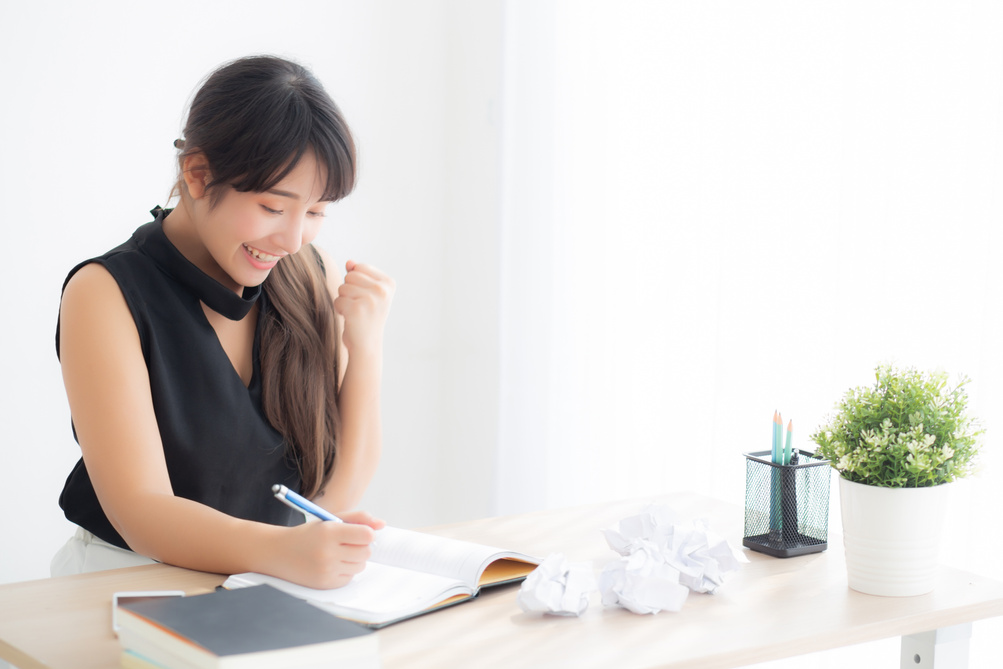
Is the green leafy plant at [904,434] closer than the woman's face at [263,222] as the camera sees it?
Yes

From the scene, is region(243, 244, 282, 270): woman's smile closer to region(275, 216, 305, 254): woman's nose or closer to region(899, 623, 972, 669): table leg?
region(275, 216, 305, 254): woman's nose

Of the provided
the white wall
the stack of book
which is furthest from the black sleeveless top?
the white wall

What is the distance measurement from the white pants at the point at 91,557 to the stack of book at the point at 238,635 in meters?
0.53

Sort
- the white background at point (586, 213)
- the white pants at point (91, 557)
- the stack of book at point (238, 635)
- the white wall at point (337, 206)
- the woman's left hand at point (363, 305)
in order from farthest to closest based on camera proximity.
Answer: the white wall at point (337, 206)
the white background at point (586, 213)
the woman's left hand at point (363, 305)
the white pants at point (91, 557)
the stack of book at point (238, 635)

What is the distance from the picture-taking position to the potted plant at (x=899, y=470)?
0.99 metres

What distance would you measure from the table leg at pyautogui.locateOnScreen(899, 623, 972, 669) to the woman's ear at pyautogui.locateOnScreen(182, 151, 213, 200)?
1.00 meters

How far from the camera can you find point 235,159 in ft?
3.95

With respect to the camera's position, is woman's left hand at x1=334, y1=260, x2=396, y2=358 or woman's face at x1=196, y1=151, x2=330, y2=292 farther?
woman's left hand at x1=334, y1=260, x2=396, y2=358

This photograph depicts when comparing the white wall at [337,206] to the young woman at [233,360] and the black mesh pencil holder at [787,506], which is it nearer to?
the young woman at [233,360]

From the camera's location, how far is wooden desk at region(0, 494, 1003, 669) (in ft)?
2.81

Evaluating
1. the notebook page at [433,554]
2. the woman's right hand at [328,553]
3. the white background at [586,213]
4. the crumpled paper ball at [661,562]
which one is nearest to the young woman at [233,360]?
the woman's right hand at [328,553]

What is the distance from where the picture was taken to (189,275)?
1.32 m

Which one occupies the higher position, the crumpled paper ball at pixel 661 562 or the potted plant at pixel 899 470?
the potted plant at pixel 899 470

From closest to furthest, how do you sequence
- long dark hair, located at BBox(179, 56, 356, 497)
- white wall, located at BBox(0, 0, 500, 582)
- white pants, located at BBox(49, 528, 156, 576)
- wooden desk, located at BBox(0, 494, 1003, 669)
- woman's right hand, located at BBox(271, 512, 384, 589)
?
wooden desk, located at BBox(0, 494, 1003, 669) < woman's right hand, located at BBox(271, 512, 384, 589) < long dark hair, located at BBox(179, 56, 356, 497) < white pants, located at BBox(49, 528, 156, 576) < white wall, located at BBox(0, 0, 500, 582)
